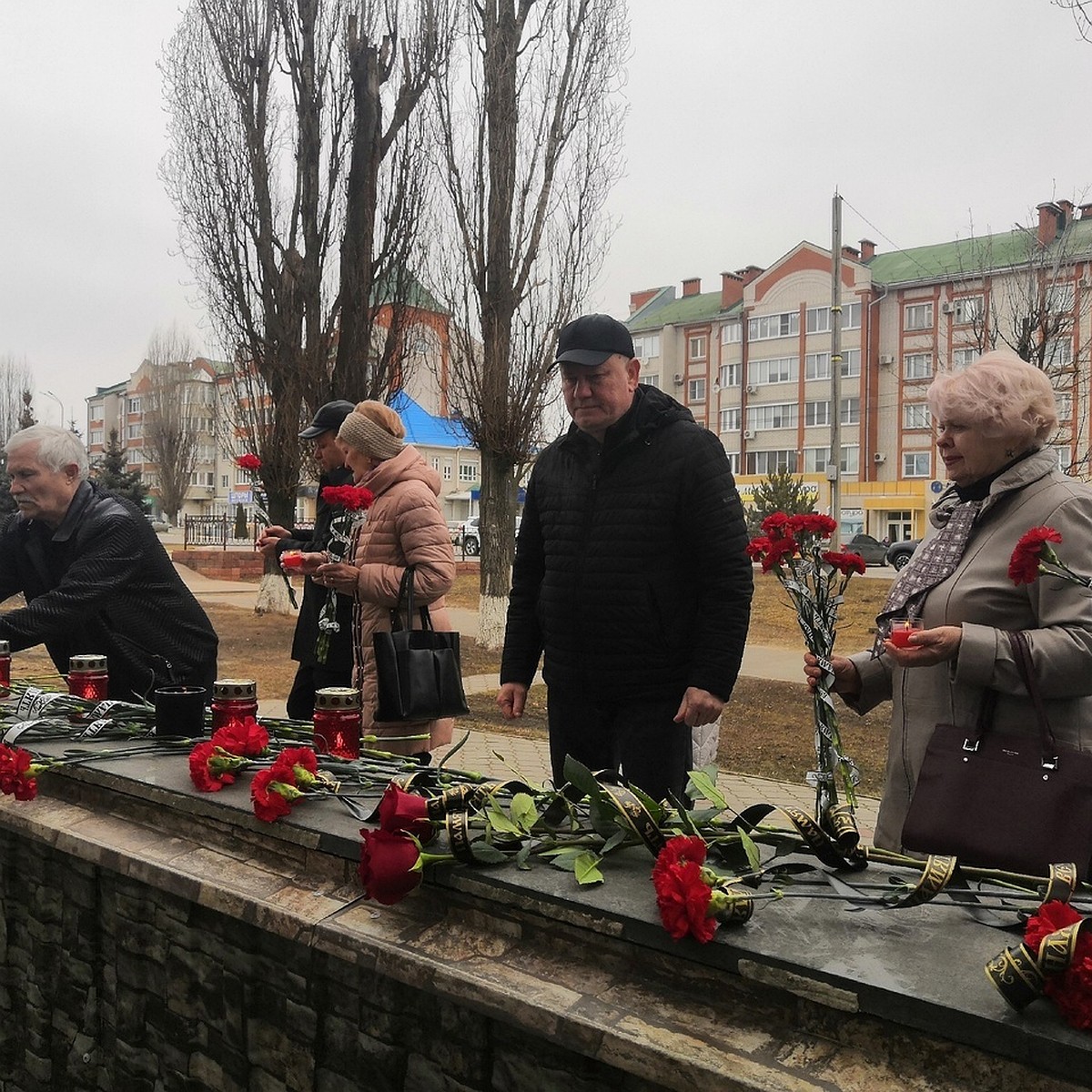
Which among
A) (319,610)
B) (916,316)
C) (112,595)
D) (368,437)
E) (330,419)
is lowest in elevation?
(319,610)

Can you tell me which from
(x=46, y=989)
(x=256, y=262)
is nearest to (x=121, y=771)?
(x=46, y=989)

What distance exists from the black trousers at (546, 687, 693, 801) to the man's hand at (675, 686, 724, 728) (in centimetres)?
10

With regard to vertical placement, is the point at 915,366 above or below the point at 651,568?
above

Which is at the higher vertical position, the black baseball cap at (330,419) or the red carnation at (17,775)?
the black baseball cap at (330,419)

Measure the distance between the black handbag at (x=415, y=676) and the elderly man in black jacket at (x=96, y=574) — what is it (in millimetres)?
676

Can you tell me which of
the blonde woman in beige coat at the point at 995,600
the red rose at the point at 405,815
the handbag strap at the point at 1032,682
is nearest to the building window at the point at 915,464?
the blonde woman in beige coat at the point at 995,600

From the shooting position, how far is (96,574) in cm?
362

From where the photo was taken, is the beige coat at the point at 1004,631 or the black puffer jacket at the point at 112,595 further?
the black puffer jacket at the point at 112,595

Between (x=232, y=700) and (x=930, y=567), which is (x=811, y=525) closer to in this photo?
(x=930, y=567)

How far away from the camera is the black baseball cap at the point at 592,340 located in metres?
3.05

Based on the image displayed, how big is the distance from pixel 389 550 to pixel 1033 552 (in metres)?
2.35

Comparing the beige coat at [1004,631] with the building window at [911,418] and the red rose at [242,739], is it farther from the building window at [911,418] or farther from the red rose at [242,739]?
the building window at [911,418]

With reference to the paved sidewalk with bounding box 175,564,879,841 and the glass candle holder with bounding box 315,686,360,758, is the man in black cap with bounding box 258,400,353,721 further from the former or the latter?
the glass candle holder with bounding box 315,686,360,758

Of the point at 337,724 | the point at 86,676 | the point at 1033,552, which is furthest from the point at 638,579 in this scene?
the point at 86,676
